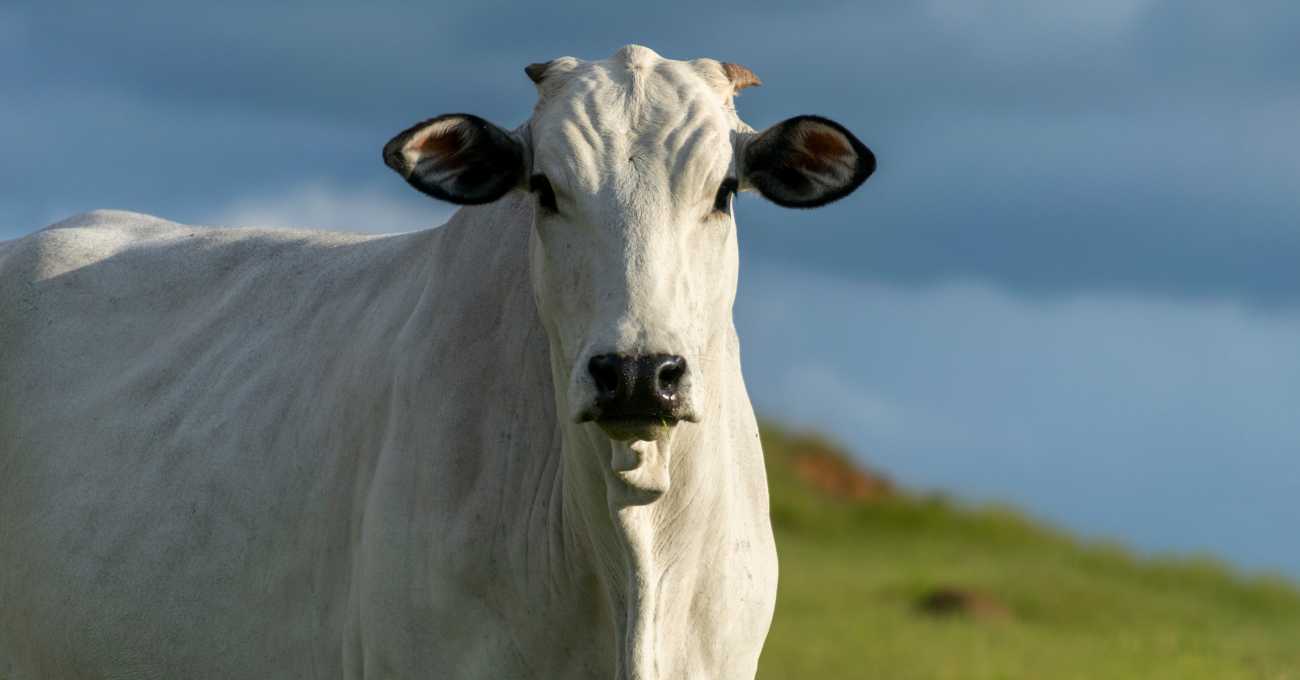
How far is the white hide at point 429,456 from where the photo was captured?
609 centimetres

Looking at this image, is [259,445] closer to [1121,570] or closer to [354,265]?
[354,265]

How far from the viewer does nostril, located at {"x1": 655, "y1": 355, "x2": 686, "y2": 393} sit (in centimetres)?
548

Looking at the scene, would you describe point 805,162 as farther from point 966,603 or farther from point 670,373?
point 966,603

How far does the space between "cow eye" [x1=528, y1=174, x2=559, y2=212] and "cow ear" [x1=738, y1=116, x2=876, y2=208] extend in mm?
713

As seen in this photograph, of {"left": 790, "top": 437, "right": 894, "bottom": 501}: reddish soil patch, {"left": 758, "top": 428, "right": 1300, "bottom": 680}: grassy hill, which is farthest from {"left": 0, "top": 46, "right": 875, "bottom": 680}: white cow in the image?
{"left": 790, "top": 437, "right": 894, "bottom": 501}: reddish soil patch

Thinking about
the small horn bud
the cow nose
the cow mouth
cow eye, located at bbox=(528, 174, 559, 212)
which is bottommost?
the cow mouth

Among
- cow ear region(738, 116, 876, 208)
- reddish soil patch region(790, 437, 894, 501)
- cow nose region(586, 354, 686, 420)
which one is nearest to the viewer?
cow nose region(586, 354, 686, 420)

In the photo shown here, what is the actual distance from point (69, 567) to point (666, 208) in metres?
4.21

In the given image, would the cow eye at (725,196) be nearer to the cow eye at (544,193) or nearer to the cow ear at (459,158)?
the cow eye at (544,193)

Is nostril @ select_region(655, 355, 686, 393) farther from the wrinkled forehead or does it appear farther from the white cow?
the wrinkled forehead

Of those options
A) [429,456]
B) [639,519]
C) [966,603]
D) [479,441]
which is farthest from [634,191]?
[966,603]

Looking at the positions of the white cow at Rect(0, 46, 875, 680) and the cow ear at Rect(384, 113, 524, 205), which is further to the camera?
the cow ear at Rect(384, 113, 524, 205)

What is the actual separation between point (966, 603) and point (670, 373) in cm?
2206

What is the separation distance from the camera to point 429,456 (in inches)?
266
